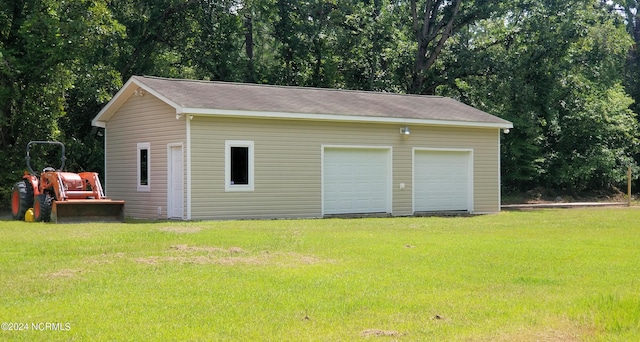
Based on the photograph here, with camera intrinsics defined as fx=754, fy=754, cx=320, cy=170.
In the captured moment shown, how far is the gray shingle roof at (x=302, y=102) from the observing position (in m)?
18.1

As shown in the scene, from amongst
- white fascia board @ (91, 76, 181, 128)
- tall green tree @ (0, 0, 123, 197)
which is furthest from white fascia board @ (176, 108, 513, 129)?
tall green tree @ (0, 0, 123, 197)

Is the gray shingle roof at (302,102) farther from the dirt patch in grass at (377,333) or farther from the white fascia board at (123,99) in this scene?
the dirt patch in grass at (377,333)

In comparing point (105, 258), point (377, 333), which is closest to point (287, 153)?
point (105, 258)

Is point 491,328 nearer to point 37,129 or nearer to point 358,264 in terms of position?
point 358,264

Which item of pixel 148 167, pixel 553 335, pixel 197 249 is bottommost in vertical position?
pixel 553 335

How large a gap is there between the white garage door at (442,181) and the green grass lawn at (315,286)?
743 cm

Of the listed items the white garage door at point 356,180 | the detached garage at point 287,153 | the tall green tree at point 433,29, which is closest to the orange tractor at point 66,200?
the detached garage at point 287,153

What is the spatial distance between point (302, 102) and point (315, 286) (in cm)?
1208

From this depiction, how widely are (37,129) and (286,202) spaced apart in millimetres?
8450

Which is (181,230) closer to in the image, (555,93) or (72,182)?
(72,182)

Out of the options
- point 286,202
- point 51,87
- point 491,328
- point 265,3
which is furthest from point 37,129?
point 491,328

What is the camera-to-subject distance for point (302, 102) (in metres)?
19.9

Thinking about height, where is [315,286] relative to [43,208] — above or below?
below

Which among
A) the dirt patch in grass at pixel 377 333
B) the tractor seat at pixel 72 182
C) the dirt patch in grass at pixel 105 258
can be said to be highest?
the tractor seat at pixel 72 182
